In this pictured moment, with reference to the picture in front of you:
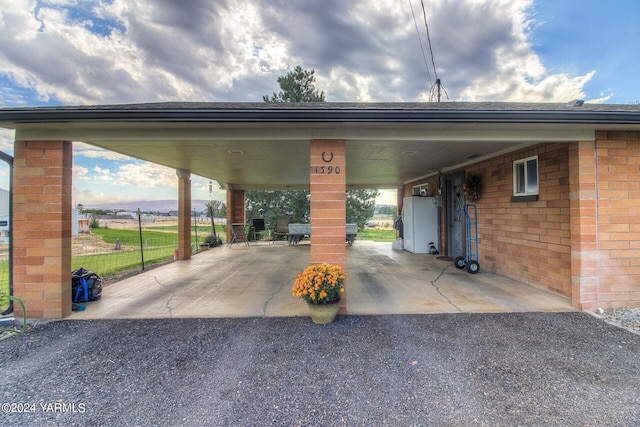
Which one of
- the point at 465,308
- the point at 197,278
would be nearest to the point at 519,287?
the point at 465,308

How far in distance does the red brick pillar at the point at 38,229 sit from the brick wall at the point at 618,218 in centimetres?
728

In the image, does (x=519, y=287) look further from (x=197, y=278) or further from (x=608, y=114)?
(x=197, y=278)

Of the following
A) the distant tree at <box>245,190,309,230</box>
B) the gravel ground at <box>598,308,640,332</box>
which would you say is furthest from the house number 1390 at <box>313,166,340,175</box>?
the distant tree at <box>245,190,309,230</box>

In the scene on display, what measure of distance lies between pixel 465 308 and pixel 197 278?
4.96 m

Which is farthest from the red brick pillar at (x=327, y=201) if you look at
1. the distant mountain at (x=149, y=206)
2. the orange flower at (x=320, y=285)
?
the distant mountain at (x=149, y=206)

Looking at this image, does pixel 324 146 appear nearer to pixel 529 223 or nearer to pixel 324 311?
pixel 324 311

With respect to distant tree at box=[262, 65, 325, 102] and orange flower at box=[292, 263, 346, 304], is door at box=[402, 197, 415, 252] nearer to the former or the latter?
orange flower at box=[292, 263, 346, 304]

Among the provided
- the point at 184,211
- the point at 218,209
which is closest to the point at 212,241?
the point at 184,211

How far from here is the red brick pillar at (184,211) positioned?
783cm

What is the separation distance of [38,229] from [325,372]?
13.5ft

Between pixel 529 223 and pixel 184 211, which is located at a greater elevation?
pixel 184 211

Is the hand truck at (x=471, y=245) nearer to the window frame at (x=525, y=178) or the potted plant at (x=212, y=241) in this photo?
the window frame at (x=525, y=178)

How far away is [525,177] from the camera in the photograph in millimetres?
5031

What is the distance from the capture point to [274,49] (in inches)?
384
